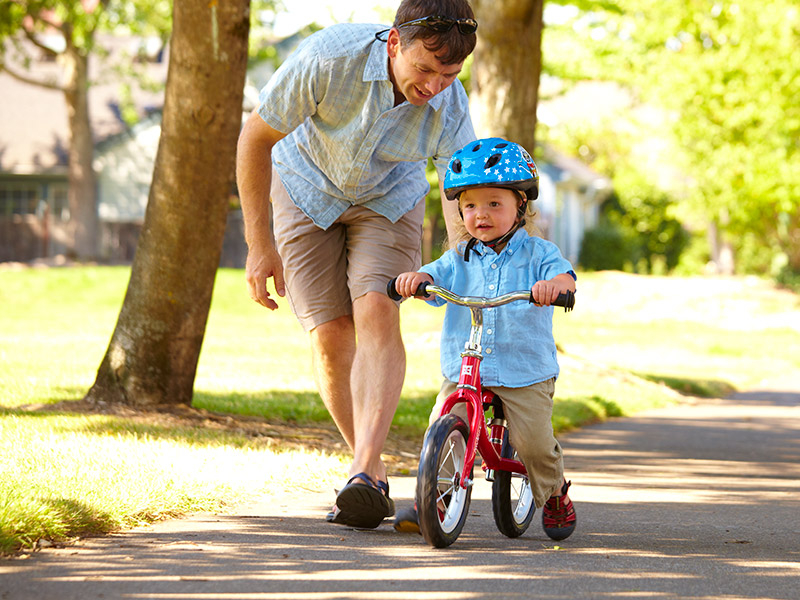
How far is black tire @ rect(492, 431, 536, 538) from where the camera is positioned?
4367mm

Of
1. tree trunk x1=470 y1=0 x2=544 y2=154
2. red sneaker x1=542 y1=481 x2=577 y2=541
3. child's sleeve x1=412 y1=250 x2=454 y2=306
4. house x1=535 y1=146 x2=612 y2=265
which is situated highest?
house x1=535 y1=146 x2=612 y2=265

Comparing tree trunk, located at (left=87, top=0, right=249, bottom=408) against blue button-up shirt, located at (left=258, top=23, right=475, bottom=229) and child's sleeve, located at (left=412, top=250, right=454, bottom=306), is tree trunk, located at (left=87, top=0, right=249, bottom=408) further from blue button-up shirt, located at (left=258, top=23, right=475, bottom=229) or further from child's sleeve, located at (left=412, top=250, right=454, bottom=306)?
child's sleeve, located at (left=412, top=250, right=454, bottom=306)

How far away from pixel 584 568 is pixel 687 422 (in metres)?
5.99

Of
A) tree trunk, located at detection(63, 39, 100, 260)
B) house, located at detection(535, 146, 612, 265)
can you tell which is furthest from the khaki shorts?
house, located at detection(535, 146, 612, 265)

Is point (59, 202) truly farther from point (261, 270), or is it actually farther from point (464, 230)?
point (464, 230)

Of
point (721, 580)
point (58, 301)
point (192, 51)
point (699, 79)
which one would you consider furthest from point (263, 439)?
point (699, 79)

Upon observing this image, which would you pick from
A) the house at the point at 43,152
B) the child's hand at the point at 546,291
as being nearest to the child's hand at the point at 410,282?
the child's hand at the point at 546,291

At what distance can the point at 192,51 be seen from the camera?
23.7ft

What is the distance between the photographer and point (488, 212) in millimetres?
4297

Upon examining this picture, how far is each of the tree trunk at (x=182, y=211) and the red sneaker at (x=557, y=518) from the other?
352cm

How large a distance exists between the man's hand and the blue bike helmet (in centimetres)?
80

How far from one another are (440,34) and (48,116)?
33547 millimetres

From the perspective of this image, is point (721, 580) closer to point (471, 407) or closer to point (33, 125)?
point (471, 407)

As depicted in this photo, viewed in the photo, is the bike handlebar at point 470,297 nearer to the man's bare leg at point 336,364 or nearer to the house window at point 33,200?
the man's bare leg at point 336,364
